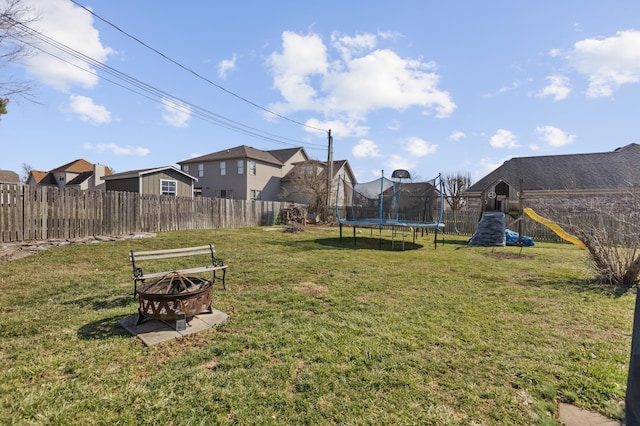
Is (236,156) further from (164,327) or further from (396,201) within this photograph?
(164,327)

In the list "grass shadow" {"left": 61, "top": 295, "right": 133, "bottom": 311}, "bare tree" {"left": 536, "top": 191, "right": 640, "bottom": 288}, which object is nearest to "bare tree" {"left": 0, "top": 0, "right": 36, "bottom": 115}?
"grass shadow" {"left": 61, "top": 295, "right": 133, "bottom": 311}

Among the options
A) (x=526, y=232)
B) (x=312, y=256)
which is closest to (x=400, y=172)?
(x=526, y=232)

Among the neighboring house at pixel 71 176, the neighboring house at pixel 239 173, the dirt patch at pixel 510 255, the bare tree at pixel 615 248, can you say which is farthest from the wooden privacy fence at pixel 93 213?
the neighboring house at pixel 71 176

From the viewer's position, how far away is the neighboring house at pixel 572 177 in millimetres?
19312

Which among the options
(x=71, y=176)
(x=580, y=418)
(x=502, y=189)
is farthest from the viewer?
(x=71, y=176)

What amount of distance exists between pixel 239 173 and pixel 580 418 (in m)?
25.7

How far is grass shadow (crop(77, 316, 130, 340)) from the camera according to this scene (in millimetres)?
3043

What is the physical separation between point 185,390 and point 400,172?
47.0 feet

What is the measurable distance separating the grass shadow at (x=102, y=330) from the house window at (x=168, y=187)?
699 inches

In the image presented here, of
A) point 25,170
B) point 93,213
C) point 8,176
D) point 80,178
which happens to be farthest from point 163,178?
point 25,170

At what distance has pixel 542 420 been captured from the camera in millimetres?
1964

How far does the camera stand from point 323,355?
2713 millimetres

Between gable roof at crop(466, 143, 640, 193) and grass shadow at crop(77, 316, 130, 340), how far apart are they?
2193 cm

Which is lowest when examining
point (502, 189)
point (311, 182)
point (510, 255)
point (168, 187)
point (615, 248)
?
point (510, 255)
